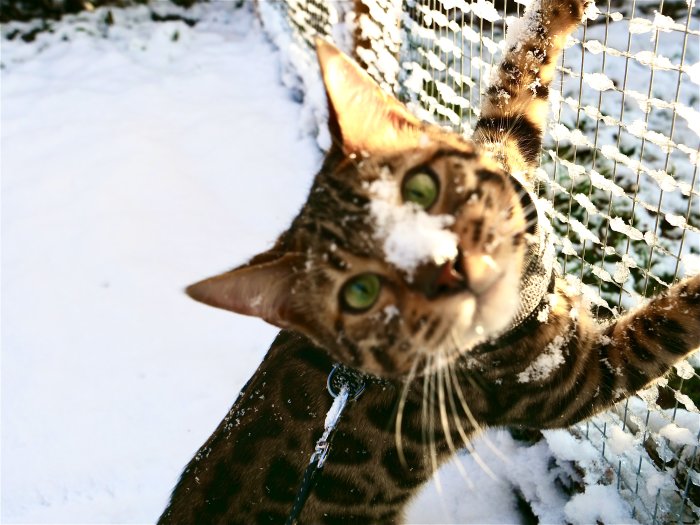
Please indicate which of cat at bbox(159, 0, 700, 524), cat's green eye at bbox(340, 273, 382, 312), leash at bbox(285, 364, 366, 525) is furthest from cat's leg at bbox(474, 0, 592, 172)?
leash at bbox(285, 364, 366, 525)

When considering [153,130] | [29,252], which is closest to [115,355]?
[29,252]

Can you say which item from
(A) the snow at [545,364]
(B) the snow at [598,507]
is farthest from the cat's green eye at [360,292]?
(B) the snow at [598,507]

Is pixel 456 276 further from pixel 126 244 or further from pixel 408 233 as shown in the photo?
pixel 126 244

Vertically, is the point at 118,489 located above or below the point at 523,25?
below

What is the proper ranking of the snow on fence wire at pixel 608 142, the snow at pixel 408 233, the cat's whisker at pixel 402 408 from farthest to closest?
the snow on fence wire at pixel 608 142 → the cat's whisker at pixel 402 408 → the snow at pixel 408 233

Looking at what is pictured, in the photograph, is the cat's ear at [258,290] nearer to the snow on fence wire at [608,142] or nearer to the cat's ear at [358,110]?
the cat's ear at [358,110]

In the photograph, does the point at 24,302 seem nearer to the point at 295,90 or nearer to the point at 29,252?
the point at 29,252
